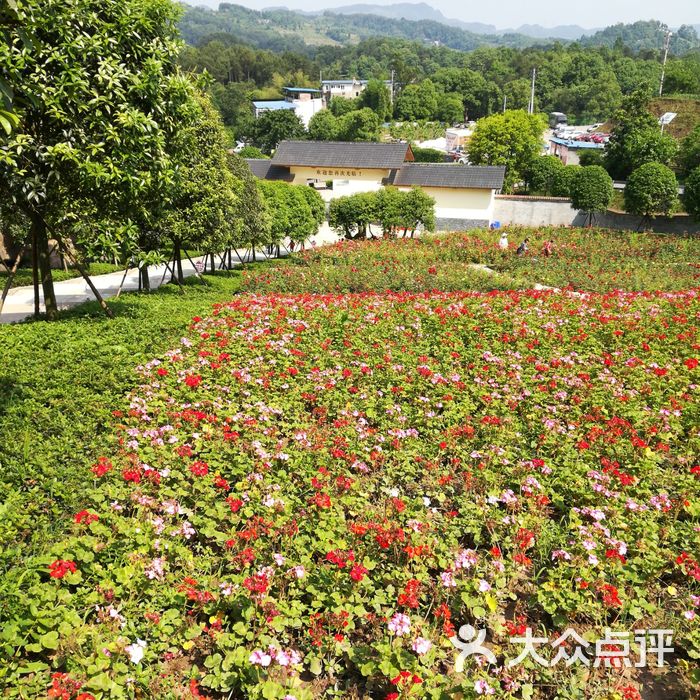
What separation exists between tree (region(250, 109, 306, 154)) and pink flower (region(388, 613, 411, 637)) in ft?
295

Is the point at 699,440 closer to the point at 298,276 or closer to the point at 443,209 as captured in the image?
the point at 298,276

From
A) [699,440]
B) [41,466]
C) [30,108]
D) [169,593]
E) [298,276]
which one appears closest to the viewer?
[169,593]

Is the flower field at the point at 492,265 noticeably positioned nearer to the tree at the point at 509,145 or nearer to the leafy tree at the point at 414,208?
the leafy tree at the point at 414,208

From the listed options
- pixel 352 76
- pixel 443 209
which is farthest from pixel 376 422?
pixel 352 76

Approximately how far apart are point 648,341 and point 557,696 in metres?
7.36

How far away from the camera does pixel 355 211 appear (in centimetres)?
3216

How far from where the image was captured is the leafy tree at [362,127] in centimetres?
→ 8388

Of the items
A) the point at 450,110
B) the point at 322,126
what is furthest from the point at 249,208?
the point at 450,110

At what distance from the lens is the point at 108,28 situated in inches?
315

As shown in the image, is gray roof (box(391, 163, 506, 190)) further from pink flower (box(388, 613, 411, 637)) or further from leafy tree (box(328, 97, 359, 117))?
leafy tree (box(328, 97, 359, 117))

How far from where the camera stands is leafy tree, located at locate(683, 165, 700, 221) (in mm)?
30734

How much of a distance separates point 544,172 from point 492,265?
27.4m

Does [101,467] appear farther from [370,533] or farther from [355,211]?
[355,211]

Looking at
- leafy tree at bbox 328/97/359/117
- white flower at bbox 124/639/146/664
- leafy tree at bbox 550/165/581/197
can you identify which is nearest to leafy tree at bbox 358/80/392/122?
leafy tree at bbox 328/97/359/117
